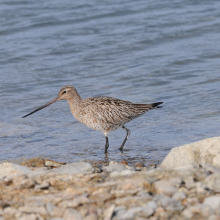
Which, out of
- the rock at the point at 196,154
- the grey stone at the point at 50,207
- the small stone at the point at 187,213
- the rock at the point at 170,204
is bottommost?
the rock at the point at 196,154

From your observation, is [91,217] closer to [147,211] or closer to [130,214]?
[130,214]

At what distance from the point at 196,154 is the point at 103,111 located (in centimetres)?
250

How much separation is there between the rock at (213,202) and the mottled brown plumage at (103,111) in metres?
4.01

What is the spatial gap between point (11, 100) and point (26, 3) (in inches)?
364

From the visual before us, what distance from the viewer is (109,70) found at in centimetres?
1266

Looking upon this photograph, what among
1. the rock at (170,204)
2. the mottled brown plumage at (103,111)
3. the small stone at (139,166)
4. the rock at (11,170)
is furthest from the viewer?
the mottled brown plumage at (103,111)

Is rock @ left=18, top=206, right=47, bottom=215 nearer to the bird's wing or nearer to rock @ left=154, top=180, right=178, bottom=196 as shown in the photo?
rock @ left=154, top=180, right=178, bottom=196

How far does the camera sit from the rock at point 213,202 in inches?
161

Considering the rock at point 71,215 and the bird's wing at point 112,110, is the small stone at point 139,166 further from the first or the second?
the rock at point 71,215

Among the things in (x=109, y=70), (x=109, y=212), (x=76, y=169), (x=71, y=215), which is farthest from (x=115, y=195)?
(x=109, y=70)

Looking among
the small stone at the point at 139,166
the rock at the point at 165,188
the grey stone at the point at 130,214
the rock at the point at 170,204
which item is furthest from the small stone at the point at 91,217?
the small stone at the point at 139,166

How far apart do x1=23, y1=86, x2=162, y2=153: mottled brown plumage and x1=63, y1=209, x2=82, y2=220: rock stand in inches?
155

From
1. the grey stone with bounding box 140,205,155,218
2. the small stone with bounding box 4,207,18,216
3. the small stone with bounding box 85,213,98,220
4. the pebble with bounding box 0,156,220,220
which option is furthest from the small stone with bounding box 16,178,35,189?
the grey stone with bounding box 140,205,155,218

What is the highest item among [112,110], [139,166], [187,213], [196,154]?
[187,213]
